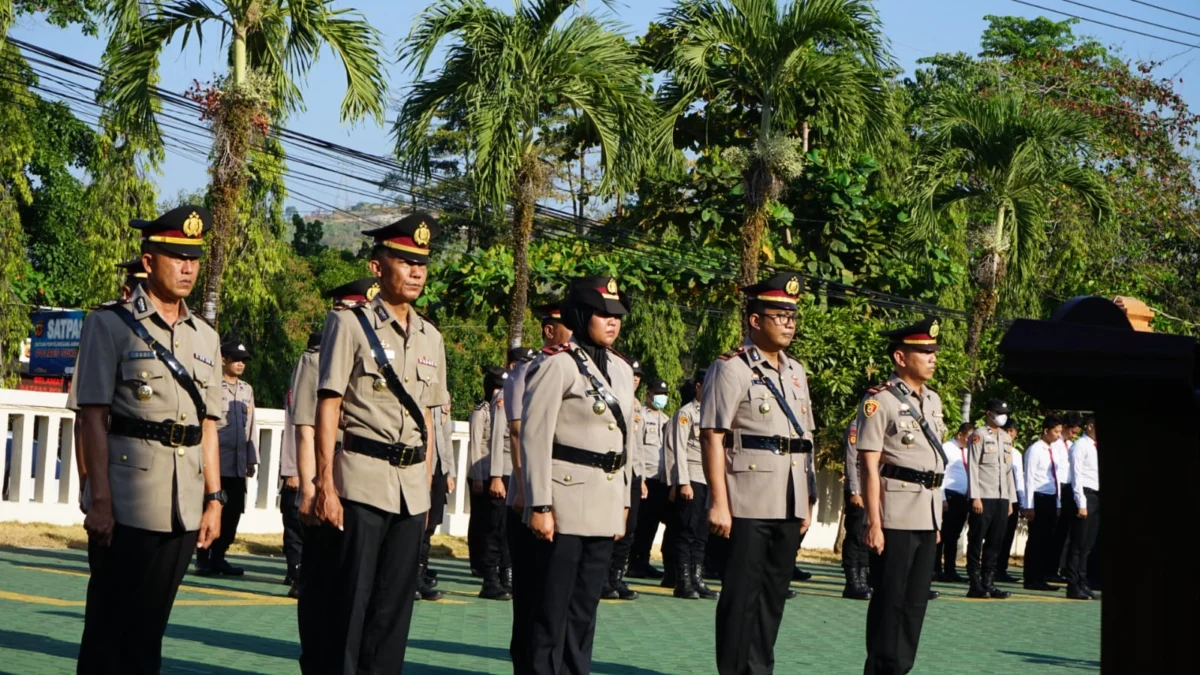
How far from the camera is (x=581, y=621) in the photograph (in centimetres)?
688

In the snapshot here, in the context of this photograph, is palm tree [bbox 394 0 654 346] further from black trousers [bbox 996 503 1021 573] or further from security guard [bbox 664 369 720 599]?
black trousers [bbox 996 503 1021 573]

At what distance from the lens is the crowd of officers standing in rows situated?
19.2 ft

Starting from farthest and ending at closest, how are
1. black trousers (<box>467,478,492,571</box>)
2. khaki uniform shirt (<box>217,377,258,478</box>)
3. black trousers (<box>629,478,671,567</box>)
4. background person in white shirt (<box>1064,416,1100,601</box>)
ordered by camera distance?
background person in white shirt (<box>1064,416,1100,601</box>) → black trousers (<box>629,478,671,567</box>) → black trousers (<box>467,478,492,571</box>) → khaki uniform shirt (<box>217,377,258,478</box>)

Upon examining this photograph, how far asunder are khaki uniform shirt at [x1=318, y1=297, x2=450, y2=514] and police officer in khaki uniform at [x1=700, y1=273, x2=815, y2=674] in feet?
6.05

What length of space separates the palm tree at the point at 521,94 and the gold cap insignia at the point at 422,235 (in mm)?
9830

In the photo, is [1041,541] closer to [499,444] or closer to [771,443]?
[499,444]

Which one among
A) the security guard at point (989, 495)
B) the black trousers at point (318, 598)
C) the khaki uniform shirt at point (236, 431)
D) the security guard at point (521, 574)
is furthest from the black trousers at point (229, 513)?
the security guard at point (989, 495)

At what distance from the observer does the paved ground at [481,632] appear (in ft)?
27.0

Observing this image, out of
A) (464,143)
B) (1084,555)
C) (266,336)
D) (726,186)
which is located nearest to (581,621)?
(464,143)

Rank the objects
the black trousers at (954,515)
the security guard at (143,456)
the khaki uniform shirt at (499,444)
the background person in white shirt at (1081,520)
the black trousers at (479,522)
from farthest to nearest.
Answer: the black trousers at (954,515)
the background person in white shirt at (1081,520)
the black trousers at (479,522)
the khaki uniform shirt at (499,444)
the security guard at (143,456)

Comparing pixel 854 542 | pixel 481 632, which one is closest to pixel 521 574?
pixel 481 632

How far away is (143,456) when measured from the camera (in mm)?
5863

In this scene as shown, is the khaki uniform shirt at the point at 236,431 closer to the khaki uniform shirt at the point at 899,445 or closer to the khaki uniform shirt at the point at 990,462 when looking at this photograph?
the khaki uniform shirt at the point at 899,445

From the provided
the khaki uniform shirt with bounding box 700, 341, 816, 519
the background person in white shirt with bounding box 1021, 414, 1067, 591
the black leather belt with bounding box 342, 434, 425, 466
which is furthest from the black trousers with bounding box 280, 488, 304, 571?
the background person in white shirt with bounding box 1021, 414, 1067, 591
